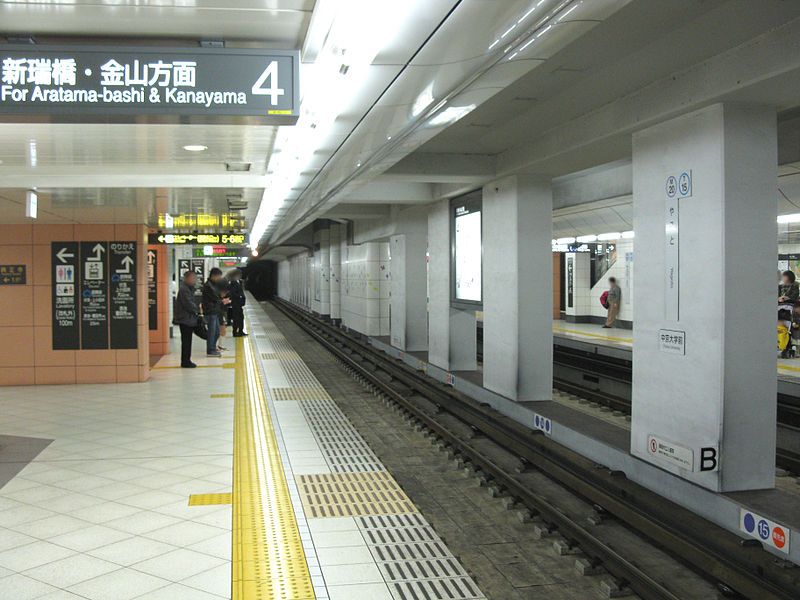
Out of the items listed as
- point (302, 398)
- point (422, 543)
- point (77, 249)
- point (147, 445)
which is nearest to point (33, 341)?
point (77, 249)

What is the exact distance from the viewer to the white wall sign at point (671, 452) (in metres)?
4.83

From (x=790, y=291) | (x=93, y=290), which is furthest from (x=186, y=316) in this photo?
(x=790, y=291)

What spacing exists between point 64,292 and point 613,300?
14.9 meters

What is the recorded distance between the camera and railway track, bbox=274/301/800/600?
3850mm

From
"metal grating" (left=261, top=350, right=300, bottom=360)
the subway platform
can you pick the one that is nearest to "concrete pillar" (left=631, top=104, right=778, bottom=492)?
the subway platform

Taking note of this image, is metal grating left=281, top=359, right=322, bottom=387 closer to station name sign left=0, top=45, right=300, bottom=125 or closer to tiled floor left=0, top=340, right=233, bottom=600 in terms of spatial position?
tiled floor left=0, top=340, right=233, bottom=600

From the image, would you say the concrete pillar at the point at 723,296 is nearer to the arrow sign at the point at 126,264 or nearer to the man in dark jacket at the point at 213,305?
the arrow sign at the point at 126,264

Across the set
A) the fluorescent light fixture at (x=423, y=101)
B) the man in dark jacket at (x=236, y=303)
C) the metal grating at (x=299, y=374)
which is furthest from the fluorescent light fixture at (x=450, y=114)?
the man in dark jacket at (x=236, y=303)

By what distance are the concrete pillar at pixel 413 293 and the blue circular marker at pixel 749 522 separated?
9678mm

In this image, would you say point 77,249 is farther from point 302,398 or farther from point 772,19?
point 772,19

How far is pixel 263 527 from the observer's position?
482 cm

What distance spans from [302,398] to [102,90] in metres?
7.23

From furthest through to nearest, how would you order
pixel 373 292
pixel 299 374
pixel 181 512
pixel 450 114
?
1. pixel 373 292
2. pixel 299 374
3. pixel 181 512
4. pixel 450 114

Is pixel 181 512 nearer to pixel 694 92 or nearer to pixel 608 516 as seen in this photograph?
pixel 608 516
